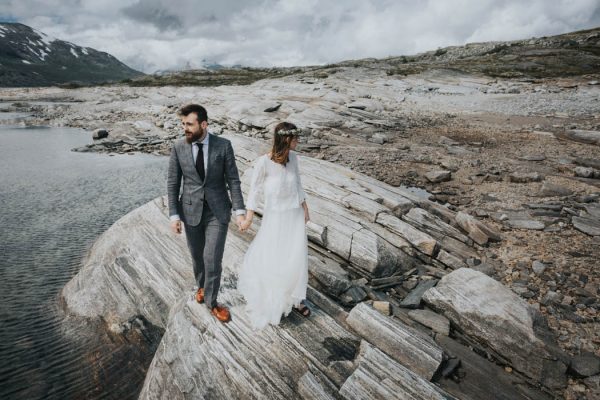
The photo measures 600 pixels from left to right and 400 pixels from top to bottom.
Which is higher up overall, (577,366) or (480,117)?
(480,117)

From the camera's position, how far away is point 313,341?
19.4 ft

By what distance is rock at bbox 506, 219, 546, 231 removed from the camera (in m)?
12.0

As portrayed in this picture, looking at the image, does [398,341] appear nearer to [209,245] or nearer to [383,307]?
[383,307]

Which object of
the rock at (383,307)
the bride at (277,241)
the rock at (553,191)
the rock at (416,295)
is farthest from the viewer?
the rock at (553,191)

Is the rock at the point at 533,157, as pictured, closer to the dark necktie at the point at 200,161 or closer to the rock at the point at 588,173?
the rock at the point at 588,173

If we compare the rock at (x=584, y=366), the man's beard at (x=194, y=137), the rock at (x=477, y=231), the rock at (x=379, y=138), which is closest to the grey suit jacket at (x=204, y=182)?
the man's beard at (x=194, y=137)

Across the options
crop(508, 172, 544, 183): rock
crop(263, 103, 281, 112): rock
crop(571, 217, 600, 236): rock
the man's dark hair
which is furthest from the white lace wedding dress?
crop(263, 103, 281, 112): rock

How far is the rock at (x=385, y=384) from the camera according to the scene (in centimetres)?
489

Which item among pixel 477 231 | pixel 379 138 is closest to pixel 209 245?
pixel 477 231

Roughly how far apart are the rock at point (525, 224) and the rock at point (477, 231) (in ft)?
4.35

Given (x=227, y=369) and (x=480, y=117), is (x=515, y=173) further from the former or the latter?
(x=480, y=117)

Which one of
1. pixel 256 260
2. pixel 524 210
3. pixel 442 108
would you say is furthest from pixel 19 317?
pixel 442 108

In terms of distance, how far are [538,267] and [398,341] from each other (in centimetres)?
654

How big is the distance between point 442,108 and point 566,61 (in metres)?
65.1
